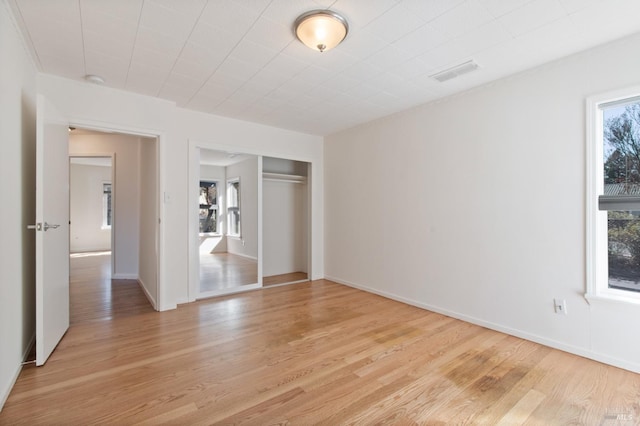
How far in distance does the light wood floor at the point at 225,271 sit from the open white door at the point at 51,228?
5.98ft

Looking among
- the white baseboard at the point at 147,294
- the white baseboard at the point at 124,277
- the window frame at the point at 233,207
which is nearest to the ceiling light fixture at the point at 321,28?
the window frame at the point at 233,207


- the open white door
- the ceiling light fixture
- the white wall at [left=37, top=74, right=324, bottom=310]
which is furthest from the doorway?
the ceiling light fixture

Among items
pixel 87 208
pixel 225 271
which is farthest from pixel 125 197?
pixel 87 208

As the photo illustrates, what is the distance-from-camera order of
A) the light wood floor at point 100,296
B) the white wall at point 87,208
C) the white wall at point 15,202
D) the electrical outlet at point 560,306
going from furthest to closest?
the white wall at point 87,208 < the light wood floor at point 100,296 < the electrical outlet at point 560,306 < the white wall at point 15,202

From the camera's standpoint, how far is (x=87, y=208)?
29.1 feet

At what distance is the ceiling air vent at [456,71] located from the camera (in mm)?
2764

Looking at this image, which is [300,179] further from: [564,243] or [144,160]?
[564,243]

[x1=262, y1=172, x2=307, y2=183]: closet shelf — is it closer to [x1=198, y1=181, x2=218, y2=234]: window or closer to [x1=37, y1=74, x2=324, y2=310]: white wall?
[x1=37, y1=74, x2=324, y2=310]: white wall

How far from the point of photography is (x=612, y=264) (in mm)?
2479

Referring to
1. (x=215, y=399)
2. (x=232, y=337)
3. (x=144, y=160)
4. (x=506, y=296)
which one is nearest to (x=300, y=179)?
(x=144, y=160)

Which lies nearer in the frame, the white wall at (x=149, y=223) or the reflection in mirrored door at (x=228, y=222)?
the white wall at (x=149, y=223)

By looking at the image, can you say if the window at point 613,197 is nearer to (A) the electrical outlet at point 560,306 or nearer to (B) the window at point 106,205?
(A) the electrical outlet at point 560,306

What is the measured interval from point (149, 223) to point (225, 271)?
1.46m

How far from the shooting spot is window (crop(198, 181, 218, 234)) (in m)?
5.53
